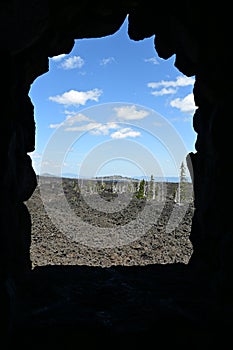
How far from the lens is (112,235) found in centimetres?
1780

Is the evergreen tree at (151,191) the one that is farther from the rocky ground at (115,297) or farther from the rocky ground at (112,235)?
the rocky ground at (115,297)

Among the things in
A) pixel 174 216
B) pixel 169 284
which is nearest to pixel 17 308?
pixel 169 284

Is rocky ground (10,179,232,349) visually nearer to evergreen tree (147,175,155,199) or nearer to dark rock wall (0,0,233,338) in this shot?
dark rock wall (0,0,233,338)

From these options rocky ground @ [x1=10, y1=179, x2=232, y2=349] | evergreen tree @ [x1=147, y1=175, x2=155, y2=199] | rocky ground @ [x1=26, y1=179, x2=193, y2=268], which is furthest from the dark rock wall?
evergreen tree @ [x1=147, y1=175, x2=155, y2=199]

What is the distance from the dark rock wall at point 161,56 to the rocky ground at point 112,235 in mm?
3820

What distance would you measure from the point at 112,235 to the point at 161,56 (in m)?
9.99

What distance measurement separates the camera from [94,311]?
23.4 feet

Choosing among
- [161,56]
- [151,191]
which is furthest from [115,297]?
[151,191]

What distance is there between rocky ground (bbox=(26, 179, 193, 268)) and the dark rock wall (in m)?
3.82

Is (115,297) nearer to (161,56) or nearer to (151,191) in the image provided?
(161,56)

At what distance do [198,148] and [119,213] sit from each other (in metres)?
13.5

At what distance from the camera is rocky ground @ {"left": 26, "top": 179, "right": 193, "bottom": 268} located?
46.2 feet

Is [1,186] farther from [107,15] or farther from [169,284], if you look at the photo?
[107,15]

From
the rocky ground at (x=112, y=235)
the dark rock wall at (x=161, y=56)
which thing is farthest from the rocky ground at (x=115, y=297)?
the dark rock wall at (x=161, y=56)
